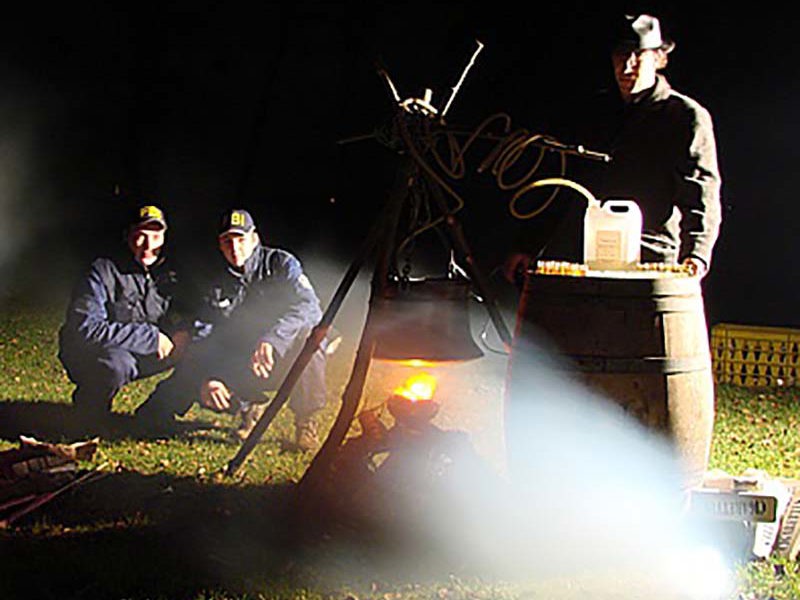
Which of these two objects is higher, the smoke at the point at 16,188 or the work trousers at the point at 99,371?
the smoke at the point at 16,188

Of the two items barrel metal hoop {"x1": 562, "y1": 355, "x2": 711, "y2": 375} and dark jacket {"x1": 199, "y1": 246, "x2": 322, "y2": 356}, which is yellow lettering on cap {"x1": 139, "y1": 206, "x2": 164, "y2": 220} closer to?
dark jacket {"x1": 199, "y1": 246, "x2": 322, "y2": 356}

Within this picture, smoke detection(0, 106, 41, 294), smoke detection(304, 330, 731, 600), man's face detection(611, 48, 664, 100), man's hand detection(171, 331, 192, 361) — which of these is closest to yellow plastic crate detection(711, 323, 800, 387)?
man's face detection(611, 48, 664, 100)

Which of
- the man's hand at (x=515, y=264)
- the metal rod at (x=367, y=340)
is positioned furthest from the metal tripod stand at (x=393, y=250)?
the man's hand at (x=515, y=264)

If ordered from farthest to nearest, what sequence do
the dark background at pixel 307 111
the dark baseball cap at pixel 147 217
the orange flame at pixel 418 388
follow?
the dark background at pixel 307 111 < the dark baseball cap at pixel 147 217 < the orange flame at pixel 418 388

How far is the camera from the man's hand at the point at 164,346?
274 inches

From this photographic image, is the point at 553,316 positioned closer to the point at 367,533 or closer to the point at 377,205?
the point at 367,533

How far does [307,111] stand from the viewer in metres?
12.4

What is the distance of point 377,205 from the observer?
12.0 meters

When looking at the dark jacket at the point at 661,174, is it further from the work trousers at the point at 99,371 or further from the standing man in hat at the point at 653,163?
the work trousers at the point at 99,371

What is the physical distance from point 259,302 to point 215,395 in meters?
0.63

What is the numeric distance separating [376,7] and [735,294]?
479 centimetres

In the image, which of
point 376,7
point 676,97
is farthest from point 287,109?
point 676,97

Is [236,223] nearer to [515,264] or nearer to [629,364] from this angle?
[515,264]

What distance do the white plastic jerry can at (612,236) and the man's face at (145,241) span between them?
9.95ft
